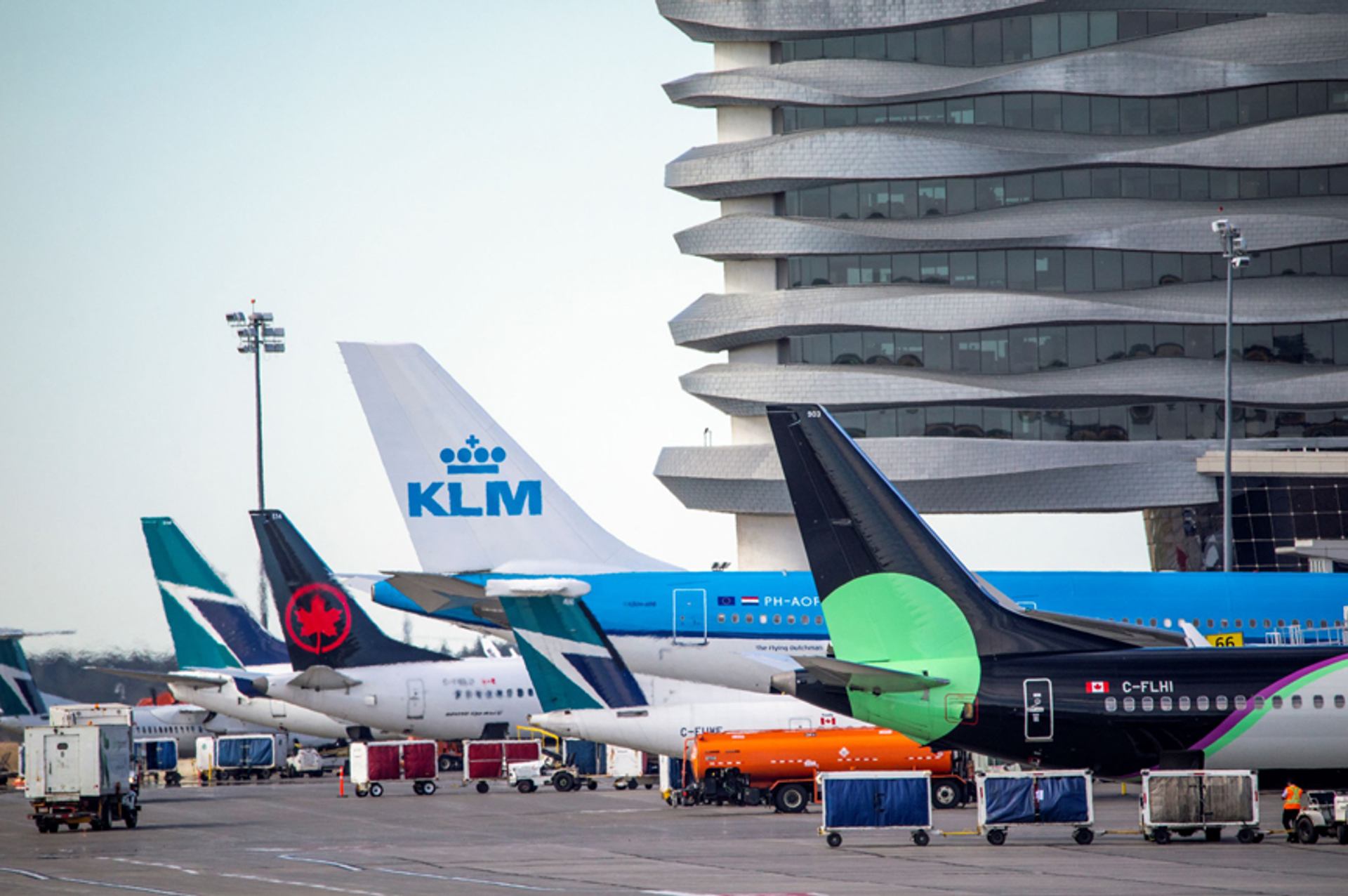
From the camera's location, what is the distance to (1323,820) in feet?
102

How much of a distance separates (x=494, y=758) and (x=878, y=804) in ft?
89.2

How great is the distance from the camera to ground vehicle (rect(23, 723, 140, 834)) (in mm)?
41281

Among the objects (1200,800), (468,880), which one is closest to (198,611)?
(468,880)

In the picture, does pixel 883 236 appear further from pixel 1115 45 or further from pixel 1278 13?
pixel 1278 13

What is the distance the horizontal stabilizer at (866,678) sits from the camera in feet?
97.2

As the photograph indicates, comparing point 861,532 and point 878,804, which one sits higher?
point 861,532

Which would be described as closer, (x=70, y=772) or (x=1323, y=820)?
(x=1323, y=820)

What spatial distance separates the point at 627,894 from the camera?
24.5m

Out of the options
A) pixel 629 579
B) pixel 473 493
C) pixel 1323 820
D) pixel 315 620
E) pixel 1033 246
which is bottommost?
pixel 1323 820

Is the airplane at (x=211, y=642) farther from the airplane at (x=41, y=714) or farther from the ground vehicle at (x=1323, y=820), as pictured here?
the ground vehicle at (x=1323, y=820)

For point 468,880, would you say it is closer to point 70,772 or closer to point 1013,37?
point 70,772

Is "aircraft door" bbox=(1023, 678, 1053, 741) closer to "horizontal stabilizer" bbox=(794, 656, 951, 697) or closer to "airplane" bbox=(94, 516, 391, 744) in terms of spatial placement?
"horizontal stabilizer" bbox=(794, 656, 951, 697)

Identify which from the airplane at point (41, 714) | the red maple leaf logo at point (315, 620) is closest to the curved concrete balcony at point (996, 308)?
the airplane at point (41, 714)

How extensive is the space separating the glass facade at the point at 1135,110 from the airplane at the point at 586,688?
62.4 metres
